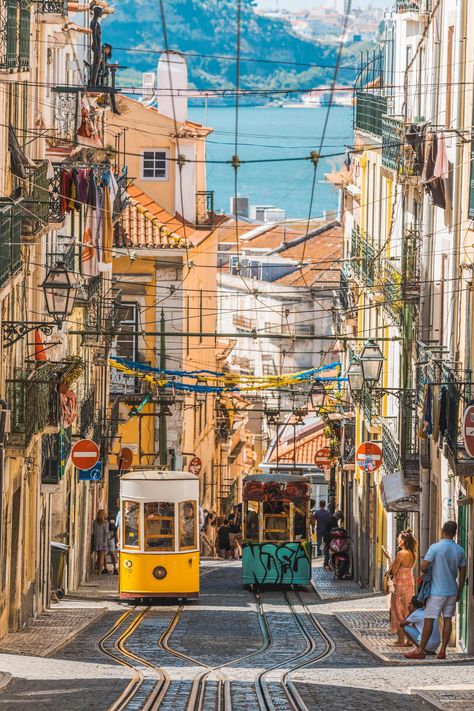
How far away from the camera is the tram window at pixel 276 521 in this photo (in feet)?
101

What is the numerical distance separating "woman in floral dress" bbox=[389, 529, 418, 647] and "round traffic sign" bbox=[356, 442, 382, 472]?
944 cm

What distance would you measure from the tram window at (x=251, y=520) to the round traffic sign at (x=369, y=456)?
2360 millimetres

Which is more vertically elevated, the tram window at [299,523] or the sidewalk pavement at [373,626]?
the tram window at [299,523]

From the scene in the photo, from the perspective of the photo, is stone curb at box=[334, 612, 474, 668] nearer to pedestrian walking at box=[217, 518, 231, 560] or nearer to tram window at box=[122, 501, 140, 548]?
tram window at box=[122, 501, 140, 548]

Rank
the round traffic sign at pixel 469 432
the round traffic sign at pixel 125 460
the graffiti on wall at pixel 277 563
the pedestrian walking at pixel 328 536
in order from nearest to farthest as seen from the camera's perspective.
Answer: the round traffic sign at pixel 469 432 → the graffiti on wall at pixel 277 563 → the pedestrian walking at pixel 328 536 → the round traffic sign at pixel 125 460

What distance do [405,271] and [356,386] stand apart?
2975 mm

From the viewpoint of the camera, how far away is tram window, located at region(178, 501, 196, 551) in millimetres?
26922

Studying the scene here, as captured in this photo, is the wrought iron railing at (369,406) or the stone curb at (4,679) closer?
the stone curb at (4,679)

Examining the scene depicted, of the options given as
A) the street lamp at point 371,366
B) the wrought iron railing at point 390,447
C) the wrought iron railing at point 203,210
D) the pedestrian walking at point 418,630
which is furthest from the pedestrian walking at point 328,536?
the pedestrian walking at point 418,630

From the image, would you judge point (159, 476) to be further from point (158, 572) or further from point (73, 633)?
point (73, 633)

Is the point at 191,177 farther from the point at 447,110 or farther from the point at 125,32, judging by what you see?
the point at 125,32

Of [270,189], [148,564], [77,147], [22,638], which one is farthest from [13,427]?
[270,189]

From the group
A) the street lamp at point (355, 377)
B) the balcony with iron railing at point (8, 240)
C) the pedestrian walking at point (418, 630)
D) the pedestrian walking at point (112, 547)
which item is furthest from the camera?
the pedestrian walking at point (112, 547)

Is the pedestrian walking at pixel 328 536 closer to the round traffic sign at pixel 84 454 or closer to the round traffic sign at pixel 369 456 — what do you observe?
the round traffic sign at pixel 369 456
